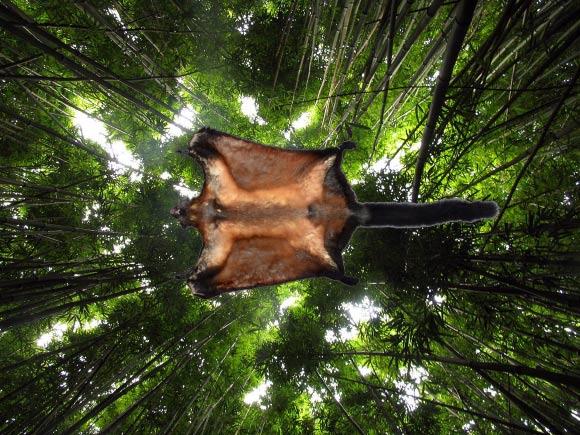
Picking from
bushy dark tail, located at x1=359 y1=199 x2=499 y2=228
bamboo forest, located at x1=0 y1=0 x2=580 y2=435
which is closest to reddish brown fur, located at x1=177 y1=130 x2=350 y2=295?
bushy dark tail, located at x1=359 y1=199 x2=499 y2=228

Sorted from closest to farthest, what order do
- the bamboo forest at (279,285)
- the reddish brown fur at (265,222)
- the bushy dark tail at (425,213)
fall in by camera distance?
1. the bushy dark tail at (425,213)
2. the reddish brown fur at (265,222)
3. the bamboo forest at (279,285)

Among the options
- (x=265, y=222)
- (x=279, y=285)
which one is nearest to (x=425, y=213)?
(x=265, y=222)

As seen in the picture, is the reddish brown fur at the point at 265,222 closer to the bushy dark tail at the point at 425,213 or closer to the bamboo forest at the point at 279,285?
the bushy dark tail at the point at 425,213

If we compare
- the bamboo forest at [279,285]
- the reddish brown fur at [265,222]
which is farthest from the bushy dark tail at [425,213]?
the bamboo forest at [279,285]

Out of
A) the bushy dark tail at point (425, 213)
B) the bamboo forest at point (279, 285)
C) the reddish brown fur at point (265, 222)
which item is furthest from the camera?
the bamboo forest at point (279, 285)

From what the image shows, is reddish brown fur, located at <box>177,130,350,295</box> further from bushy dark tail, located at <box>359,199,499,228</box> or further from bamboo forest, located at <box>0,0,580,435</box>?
bamboo forest, located at <box>0,0,580,435</box>

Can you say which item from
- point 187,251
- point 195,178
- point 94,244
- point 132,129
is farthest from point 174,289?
point 132,129

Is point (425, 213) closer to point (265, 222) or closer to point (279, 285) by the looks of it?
point (265, 222)
